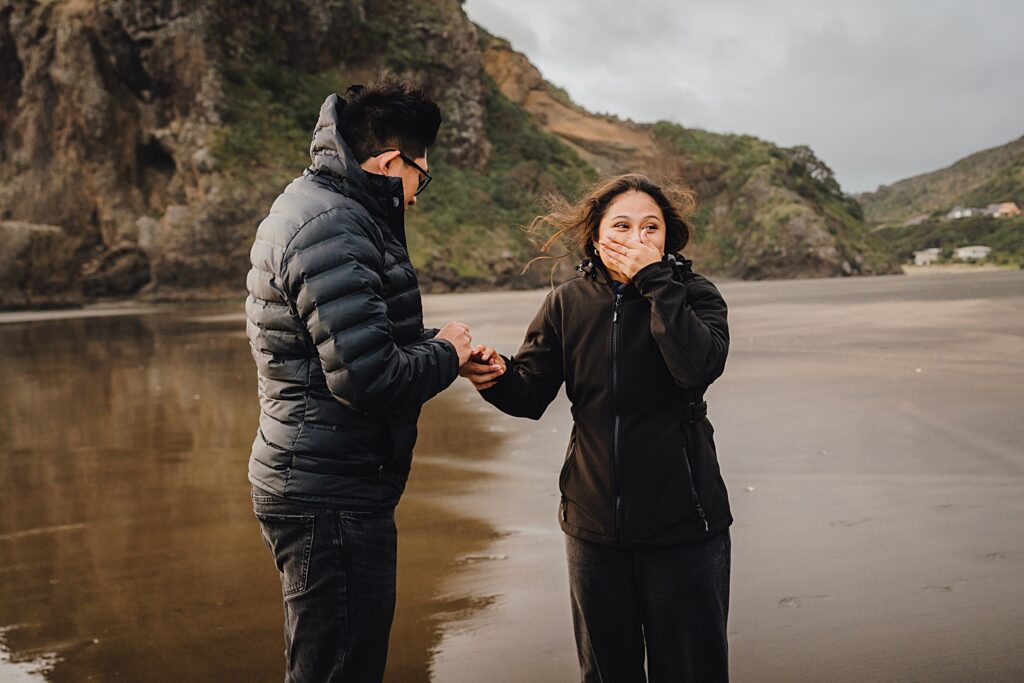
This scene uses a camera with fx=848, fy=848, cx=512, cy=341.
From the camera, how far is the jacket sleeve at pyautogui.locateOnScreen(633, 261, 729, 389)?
89.3 inches

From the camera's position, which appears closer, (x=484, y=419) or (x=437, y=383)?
Answer: (x=437, y=383)

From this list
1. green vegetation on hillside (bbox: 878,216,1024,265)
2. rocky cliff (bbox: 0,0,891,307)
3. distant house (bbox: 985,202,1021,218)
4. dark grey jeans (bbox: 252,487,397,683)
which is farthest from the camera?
distant house (bbox: 985,202,1021,218)

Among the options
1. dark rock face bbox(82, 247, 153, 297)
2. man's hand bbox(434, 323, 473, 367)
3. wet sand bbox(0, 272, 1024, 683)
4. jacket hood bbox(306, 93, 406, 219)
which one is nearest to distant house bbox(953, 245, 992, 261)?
dark rock face bbox(82, 247, 153, 297)

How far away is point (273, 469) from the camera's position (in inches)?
87.1

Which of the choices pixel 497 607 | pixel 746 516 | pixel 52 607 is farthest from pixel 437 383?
pixel 746 516

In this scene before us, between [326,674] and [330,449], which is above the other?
[330,449]

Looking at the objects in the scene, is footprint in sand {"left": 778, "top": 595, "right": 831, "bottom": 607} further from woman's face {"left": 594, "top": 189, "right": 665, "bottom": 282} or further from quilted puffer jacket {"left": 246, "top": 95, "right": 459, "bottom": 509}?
quilted puffer jacket {"left": 246, "top": 95, "right": 459, "bottom": 509}

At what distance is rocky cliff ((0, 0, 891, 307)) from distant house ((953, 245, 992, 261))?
43912 mm

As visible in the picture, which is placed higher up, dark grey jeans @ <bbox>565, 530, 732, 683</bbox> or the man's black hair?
the man's black hair

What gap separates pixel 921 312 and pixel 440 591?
1596 cm

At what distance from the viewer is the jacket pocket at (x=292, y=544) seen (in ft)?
7.15

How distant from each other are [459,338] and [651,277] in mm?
577

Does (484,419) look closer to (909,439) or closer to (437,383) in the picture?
(909,439)

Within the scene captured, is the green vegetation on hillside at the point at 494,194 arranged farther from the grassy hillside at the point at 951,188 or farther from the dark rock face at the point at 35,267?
the grassy hillside at the point at 951,188
